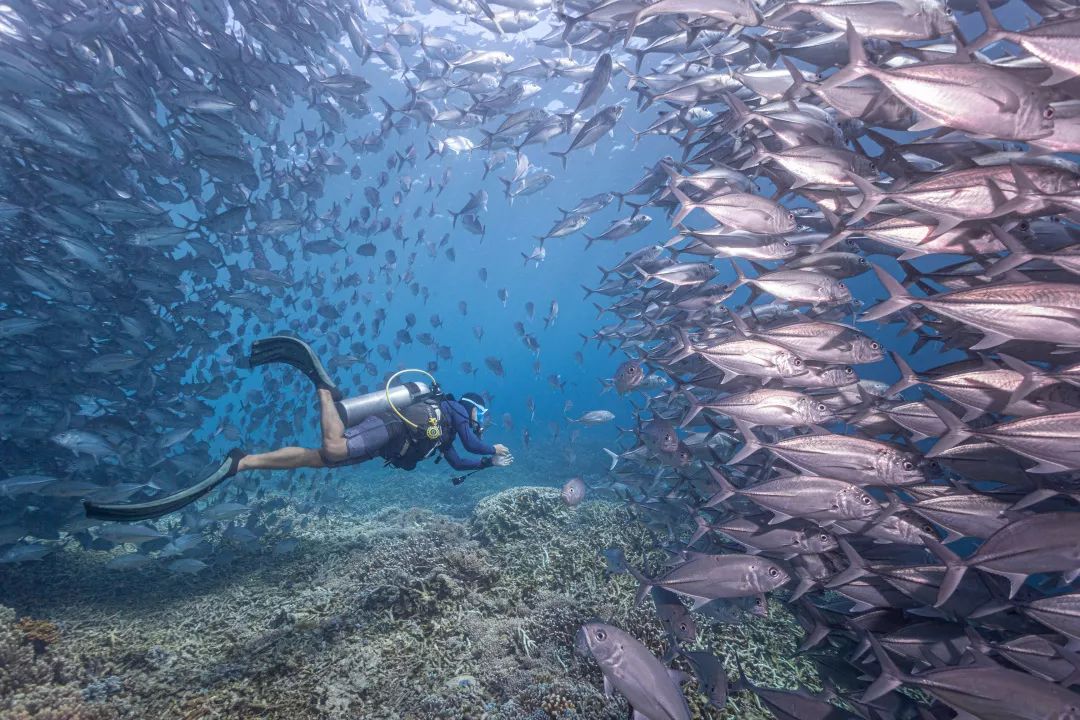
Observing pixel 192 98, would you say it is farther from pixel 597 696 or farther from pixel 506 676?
pixel 597 696

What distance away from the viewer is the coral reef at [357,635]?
3877mm

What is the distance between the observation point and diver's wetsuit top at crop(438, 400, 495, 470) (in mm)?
6598

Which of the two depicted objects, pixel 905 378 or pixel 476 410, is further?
pixel 476 410

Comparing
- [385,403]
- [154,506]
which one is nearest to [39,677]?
[154,506]

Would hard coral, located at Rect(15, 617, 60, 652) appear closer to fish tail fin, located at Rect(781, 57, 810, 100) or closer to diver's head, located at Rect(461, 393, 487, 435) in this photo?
diver's head, located at Rect(461, 393, 487, 435)

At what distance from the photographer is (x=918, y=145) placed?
11.5 ft

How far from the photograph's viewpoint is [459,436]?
6.78 meters

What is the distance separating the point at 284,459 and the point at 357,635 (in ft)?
9.83

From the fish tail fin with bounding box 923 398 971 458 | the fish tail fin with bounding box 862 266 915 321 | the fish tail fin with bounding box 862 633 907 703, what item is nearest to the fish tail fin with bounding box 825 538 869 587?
the fish tail fin with bounding box 862 633 907 703

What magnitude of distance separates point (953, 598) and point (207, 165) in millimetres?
13234

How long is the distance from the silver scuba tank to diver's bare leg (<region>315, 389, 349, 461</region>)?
0.18 m

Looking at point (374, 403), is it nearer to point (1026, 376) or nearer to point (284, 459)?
point (284, 459)

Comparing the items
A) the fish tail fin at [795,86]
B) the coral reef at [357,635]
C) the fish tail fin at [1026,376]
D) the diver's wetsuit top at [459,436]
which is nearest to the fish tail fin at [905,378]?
the fish tail fin at [1026,376]

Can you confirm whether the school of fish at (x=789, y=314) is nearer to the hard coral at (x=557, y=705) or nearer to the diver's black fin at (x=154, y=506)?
the hard coral at (x=557, y=705)
